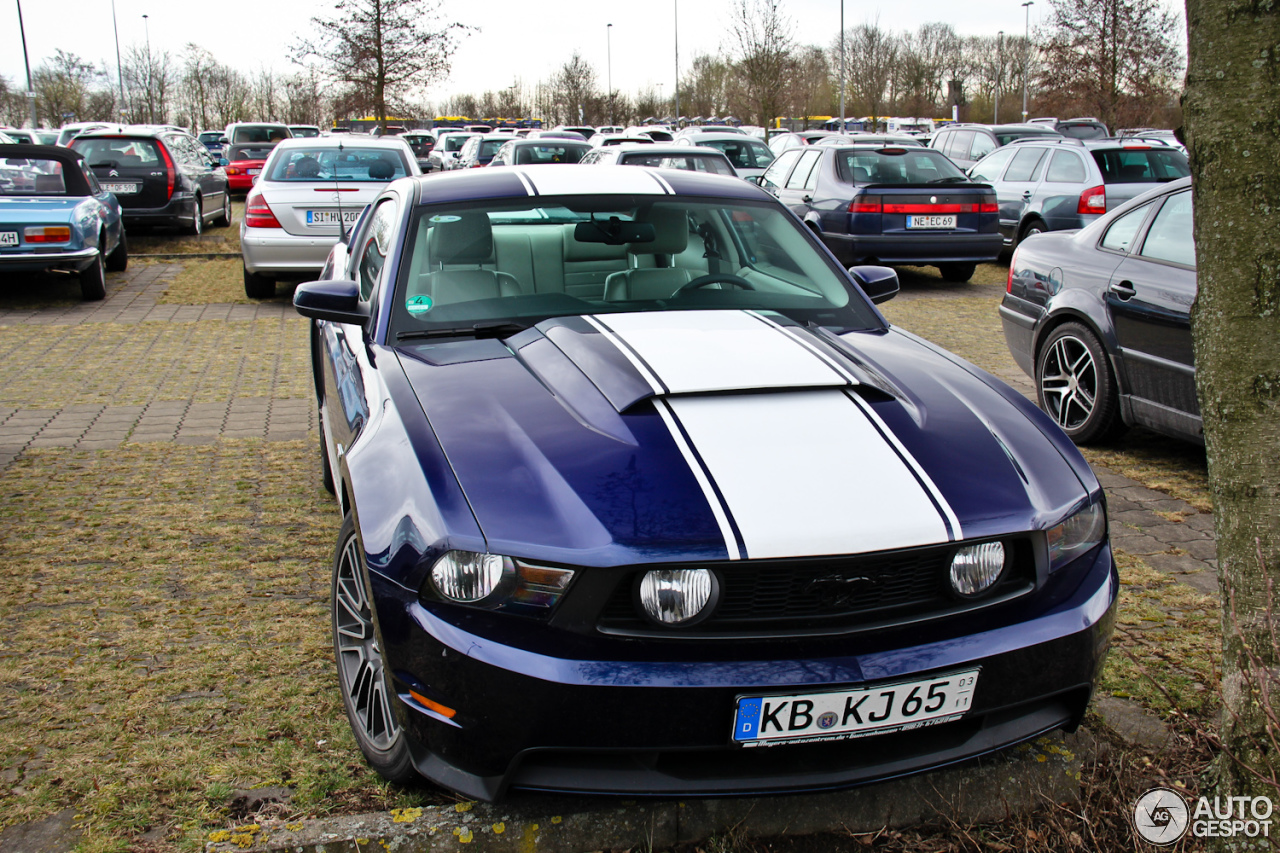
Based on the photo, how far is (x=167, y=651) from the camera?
3.35 metres

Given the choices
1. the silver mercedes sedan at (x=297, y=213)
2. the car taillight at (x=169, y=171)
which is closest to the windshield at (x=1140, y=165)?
the silver mercedes sedan at (x=297, y=213)

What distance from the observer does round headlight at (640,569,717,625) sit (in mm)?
2156

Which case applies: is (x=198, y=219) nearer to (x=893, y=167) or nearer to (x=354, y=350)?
(x=893, y=167)

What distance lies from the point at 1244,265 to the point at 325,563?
3279 mm

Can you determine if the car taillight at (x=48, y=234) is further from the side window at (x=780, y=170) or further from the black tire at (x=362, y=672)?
the black tire at (x=362, y=672)

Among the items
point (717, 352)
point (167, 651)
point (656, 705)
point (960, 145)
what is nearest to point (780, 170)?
point (960, 145)

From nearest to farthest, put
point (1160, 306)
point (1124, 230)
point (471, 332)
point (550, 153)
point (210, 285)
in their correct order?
point (471, 332)
point (1160, 306)
point (1124, 230)
point (210, 285)
point (550, 153)

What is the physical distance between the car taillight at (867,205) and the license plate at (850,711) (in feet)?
32.1

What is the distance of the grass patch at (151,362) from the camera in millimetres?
7129

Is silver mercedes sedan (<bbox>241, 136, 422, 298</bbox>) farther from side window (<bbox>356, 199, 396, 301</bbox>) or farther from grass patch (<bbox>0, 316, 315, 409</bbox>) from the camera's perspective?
side window (<bbox>356, 199, 396, 301</bbox>)

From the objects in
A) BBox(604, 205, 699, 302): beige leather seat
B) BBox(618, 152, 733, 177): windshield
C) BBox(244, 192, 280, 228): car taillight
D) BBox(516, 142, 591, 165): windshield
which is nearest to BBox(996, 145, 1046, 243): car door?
BBox(618, 152, 733, 177): windshield

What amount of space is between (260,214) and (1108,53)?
70.3ft

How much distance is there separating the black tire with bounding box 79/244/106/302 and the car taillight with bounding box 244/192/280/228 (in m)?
1.85

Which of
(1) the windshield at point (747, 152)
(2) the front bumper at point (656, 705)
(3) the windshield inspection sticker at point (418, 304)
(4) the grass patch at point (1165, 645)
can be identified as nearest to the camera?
(2) the front bumper at point (656, 705)
